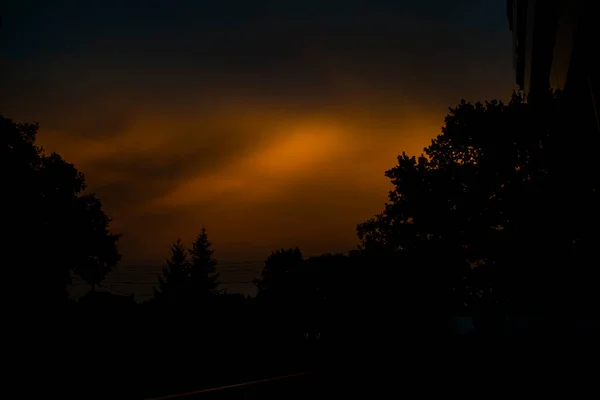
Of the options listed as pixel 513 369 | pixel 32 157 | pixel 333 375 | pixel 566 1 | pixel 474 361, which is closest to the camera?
pixel 333 375

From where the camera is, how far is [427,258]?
29297 millimetres

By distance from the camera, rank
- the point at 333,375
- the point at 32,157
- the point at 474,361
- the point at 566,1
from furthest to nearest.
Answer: the point at 32,157
the point at 474,361
the point at 566,1
the point at 333,375

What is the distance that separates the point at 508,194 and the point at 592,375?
54.1 feet

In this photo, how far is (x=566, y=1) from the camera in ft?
41.3

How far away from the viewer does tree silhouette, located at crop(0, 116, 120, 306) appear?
29219 mm

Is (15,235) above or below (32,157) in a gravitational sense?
below

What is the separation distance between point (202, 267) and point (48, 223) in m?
50.6

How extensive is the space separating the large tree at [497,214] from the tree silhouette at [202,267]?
51.9 metres

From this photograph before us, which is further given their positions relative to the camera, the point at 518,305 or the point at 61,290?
the point at 61,290

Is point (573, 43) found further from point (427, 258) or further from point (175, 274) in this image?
point (175, 274)

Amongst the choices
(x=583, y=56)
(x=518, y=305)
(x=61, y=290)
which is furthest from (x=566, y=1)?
(x=61, y=290)

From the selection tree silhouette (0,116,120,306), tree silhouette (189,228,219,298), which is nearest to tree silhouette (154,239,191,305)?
tree silhouette (189,228,219,298)

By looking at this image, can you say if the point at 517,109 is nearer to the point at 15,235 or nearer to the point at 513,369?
the point at 513,369

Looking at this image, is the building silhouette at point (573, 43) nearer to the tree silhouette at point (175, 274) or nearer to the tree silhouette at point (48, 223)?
the tree silhouette at point (48, 223)
